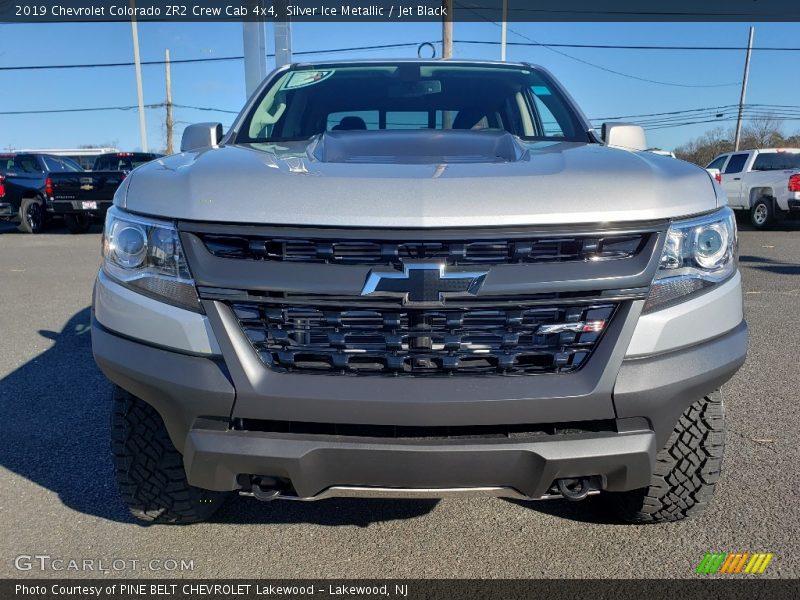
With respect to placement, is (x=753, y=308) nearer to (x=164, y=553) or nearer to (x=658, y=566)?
(x=658, y=566)

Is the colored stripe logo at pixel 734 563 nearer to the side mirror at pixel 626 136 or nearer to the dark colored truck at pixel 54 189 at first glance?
the side mirror at pixel 626 136

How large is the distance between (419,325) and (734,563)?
58.4 inches

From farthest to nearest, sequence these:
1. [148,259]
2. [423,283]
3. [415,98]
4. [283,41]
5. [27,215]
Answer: [27,215] < [283,41] < [415,98] < [148,259] < [423,283]

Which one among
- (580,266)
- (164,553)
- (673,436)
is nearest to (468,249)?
(580,266)

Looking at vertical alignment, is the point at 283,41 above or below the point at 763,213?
above

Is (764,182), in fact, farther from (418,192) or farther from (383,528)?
(418,192)

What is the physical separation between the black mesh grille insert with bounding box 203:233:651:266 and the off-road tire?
15457 mm

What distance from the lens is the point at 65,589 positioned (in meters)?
2.29

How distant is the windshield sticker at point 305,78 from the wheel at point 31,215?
45.1ft

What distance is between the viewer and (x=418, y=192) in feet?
6.34

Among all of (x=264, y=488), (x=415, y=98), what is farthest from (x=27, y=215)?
(x=264, y=488)

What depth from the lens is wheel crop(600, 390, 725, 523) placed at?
2.34 meters

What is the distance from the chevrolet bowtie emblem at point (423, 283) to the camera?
6.23 feet

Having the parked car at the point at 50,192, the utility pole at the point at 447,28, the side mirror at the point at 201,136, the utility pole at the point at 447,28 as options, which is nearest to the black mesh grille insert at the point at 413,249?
the side mirror at the point at 201,136
